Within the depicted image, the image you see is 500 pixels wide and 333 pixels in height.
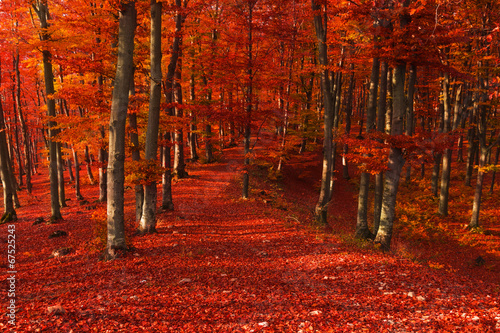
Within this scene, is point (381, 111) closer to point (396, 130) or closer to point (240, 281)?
point (396, 130)

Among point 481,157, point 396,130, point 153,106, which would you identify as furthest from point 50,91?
point 481,157

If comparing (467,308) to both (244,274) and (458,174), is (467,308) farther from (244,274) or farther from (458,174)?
(458,174)

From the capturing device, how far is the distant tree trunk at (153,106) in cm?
975

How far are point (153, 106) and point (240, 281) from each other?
6.57m

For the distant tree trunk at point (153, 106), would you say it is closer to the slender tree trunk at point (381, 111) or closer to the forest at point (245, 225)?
the forest at point (245, 225)

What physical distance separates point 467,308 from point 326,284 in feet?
8.40

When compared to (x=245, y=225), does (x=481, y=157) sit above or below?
above

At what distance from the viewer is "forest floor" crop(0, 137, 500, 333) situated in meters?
4.61

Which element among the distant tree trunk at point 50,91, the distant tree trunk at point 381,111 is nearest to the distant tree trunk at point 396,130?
the distant tree trunk at point 381,111

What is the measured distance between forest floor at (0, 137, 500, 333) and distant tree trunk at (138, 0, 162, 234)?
40.7 inches

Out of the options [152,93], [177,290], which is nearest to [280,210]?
[152,93]

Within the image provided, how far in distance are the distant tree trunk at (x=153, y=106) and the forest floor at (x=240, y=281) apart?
3.39 ft

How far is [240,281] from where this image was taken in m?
6.71

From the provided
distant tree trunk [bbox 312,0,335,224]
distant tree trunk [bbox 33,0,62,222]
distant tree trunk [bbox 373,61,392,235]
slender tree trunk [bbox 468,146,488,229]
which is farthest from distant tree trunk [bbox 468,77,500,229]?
distant tree trunk [bbox 33,0,62,222]
